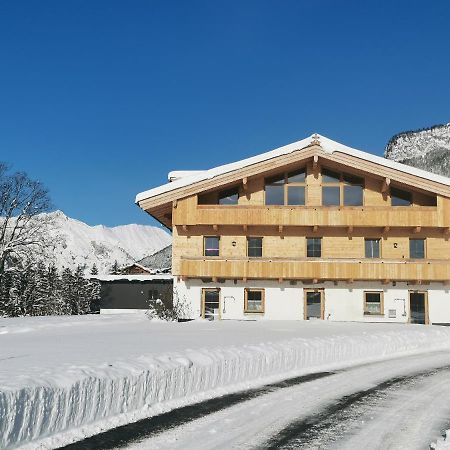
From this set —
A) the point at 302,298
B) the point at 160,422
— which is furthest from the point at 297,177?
the point at 160,422

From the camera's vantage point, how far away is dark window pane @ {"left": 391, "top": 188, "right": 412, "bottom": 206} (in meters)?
28.9

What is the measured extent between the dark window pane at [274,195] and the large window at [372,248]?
4941 mm

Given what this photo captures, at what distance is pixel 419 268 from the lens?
2733 cm

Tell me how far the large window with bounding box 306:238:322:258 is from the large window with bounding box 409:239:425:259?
469 centimetres

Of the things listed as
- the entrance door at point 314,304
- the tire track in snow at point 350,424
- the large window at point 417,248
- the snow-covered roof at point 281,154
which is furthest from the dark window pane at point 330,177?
the tire track in snow at point 350,424

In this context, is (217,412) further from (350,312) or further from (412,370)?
(350,312)

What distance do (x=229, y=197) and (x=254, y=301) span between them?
561 cm

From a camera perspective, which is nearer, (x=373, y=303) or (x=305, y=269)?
(x=305, y=269)

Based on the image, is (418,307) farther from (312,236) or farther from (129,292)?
(129,292)

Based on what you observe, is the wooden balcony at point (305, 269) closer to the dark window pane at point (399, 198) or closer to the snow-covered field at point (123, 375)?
the dark window pane at point (399, 198)

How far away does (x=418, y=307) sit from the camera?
28172 millimetres

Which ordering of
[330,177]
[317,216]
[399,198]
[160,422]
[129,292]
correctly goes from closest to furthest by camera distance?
[160,422]
[317,216]
[399,198]
[330,177]
[129,292]

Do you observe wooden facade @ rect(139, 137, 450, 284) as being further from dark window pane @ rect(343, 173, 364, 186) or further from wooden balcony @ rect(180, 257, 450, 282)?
dark window pane @ rect(343, 173, 364, 186)

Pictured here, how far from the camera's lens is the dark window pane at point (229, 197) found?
29125 millimetres
